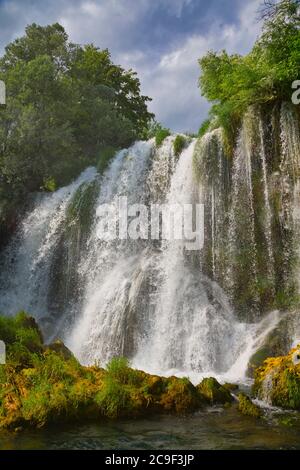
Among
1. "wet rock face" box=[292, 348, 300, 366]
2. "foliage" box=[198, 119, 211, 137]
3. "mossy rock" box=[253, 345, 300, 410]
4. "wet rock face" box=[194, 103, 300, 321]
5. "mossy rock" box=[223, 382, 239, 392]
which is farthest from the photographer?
"foliage" box=[198, 119, 211, 137]

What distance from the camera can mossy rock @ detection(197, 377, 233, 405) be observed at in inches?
342

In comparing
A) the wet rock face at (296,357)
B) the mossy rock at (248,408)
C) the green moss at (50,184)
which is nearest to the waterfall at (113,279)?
the green moss at (50,184)

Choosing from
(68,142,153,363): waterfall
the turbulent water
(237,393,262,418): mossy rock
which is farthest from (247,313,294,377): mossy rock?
(68,142,153,363): waterfall

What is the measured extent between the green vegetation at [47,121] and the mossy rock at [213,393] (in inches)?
593

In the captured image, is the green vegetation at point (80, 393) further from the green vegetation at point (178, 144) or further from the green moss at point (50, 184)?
the green moss at point (50, 184)

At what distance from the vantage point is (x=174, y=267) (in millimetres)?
15922

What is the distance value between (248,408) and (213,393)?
89cm

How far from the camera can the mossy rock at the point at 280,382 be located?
845cm

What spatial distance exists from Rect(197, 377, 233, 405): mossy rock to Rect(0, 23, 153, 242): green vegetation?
1507 centimetres

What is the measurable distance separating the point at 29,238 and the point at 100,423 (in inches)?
570

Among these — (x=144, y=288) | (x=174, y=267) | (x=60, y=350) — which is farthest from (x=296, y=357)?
(x=174, y=267)

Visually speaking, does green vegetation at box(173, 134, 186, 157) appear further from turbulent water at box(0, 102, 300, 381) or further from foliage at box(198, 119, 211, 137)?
foliage at box(198, 119, 211, 137)
